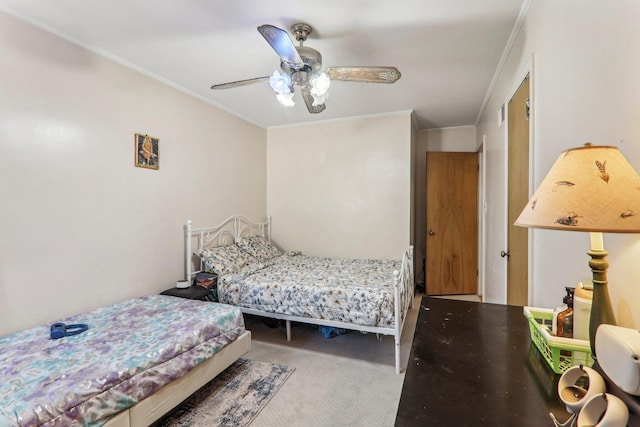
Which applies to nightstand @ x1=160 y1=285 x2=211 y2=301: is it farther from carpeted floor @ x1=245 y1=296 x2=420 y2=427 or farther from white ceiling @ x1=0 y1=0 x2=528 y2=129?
white ceiling @ x1=0 y1=0 x2=528 y2=129

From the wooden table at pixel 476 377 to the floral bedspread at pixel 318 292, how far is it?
3.63 feet

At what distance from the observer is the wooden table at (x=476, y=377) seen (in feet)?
2.24

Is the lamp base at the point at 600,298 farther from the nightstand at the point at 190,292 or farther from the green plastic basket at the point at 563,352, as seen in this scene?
the nightstand at the point at 190,292

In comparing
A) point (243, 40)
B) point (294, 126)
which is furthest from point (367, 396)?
point (294, 126)

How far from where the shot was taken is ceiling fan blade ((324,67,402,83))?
71.5 inches

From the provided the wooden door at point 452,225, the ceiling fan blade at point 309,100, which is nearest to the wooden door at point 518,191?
the ceiling fan blade at point 309,100

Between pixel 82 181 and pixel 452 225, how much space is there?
4.21 m

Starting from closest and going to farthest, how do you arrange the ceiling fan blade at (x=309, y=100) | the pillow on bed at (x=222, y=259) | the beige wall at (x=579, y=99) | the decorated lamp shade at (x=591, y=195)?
the decorated lamp shade at (x=591, y=195)
the beige wall at (x=579, y=99)
the ceiling fan blade at (x=309, y=100)
the pillow on bed at (x=222, y=259)

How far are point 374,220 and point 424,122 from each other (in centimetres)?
169

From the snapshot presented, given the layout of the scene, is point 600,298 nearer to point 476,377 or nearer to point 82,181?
point 476,377

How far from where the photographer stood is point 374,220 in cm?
381

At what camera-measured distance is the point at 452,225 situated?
13.5 ft

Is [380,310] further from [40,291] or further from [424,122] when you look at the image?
[424,122]

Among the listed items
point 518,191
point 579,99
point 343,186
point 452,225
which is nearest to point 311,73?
point 579,99
